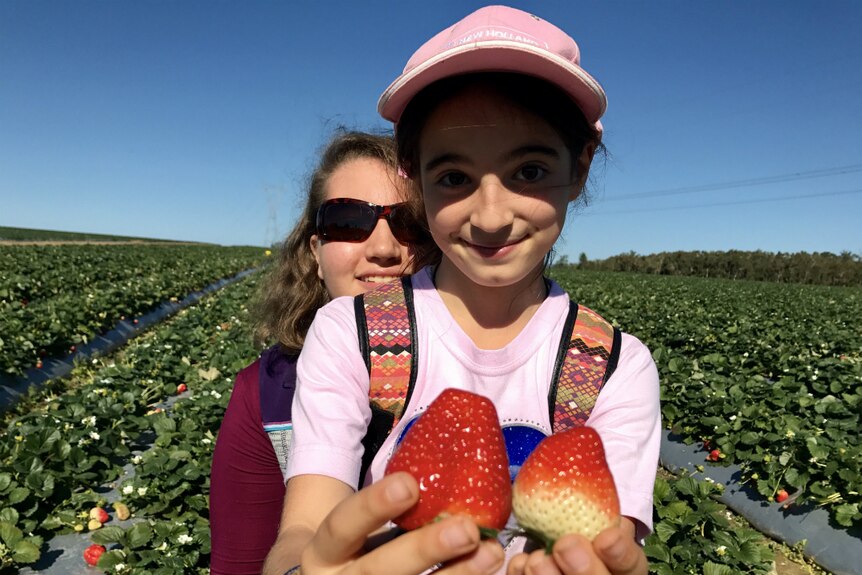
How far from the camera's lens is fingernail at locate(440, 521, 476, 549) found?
2.55 feet

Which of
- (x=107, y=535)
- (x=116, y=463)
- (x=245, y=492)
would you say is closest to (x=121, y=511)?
(x=107, y=535)

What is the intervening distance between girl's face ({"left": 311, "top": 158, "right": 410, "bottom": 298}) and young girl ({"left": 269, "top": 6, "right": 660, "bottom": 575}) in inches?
22.2

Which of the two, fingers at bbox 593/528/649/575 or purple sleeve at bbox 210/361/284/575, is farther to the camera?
purple sleeve at bbox 210/361/284/575

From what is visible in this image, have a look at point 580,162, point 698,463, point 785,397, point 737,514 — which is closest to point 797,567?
point 737,514

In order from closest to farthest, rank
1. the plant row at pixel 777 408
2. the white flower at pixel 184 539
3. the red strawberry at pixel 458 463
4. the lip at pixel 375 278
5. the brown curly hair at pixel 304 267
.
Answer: the red strawberry at pixel 458 463, the lip at pixel 375 278, the brown curly hair at pixel 304 267, the white flower at pixel 184 539, the plant row at pixel 777 408

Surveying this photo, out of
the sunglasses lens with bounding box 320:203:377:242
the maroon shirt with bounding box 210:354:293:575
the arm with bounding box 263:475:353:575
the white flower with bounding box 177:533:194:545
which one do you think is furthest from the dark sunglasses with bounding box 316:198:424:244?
the white flower with bounding box 177:533:194:545

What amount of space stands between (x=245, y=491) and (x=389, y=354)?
951mm

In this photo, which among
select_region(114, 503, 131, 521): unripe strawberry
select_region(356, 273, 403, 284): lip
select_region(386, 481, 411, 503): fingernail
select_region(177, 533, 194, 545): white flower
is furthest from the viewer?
select_region(114, 503, 131, 521): unripe strawberry

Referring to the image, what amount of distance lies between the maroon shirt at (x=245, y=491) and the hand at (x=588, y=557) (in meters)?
1.25

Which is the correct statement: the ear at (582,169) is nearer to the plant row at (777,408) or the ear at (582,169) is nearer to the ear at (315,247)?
the ear at (315,247)

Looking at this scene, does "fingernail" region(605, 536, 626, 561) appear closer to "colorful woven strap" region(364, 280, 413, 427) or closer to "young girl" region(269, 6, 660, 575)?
"young girl" region(269, 6, 660, 575)

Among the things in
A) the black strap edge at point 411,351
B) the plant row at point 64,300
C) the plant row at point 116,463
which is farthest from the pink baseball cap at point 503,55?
the plant row at point 64,300

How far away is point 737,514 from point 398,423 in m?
3.53

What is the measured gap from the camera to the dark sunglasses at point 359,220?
2.02m
